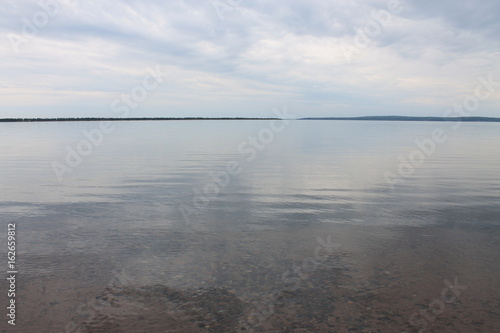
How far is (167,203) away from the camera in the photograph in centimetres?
1672

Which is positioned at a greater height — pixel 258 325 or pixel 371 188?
pixel 371 188

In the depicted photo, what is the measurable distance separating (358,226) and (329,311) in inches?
249

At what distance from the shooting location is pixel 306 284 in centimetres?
863

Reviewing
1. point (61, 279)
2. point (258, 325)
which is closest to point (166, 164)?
point (61, 279)

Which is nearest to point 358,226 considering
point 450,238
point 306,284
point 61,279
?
point 450,238

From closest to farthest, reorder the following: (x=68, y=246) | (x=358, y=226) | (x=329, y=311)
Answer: (x=329, y=311)
(x=68, y=246)
(x=358, y=226)

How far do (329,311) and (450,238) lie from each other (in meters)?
6.87

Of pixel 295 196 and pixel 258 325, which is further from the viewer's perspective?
pixel 295 196

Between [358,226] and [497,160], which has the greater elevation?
[497,160]

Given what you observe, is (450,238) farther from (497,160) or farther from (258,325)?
(497,160)

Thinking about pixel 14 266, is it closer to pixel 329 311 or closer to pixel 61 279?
pixel 61 279

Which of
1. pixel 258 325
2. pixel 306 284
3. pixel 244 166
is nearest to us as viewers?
pixel 258 325

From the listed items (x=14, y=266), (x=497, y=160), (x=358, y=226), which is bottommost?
(x=14, y=266)

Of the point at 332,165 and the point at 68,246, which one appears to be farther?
the point at 332,165
